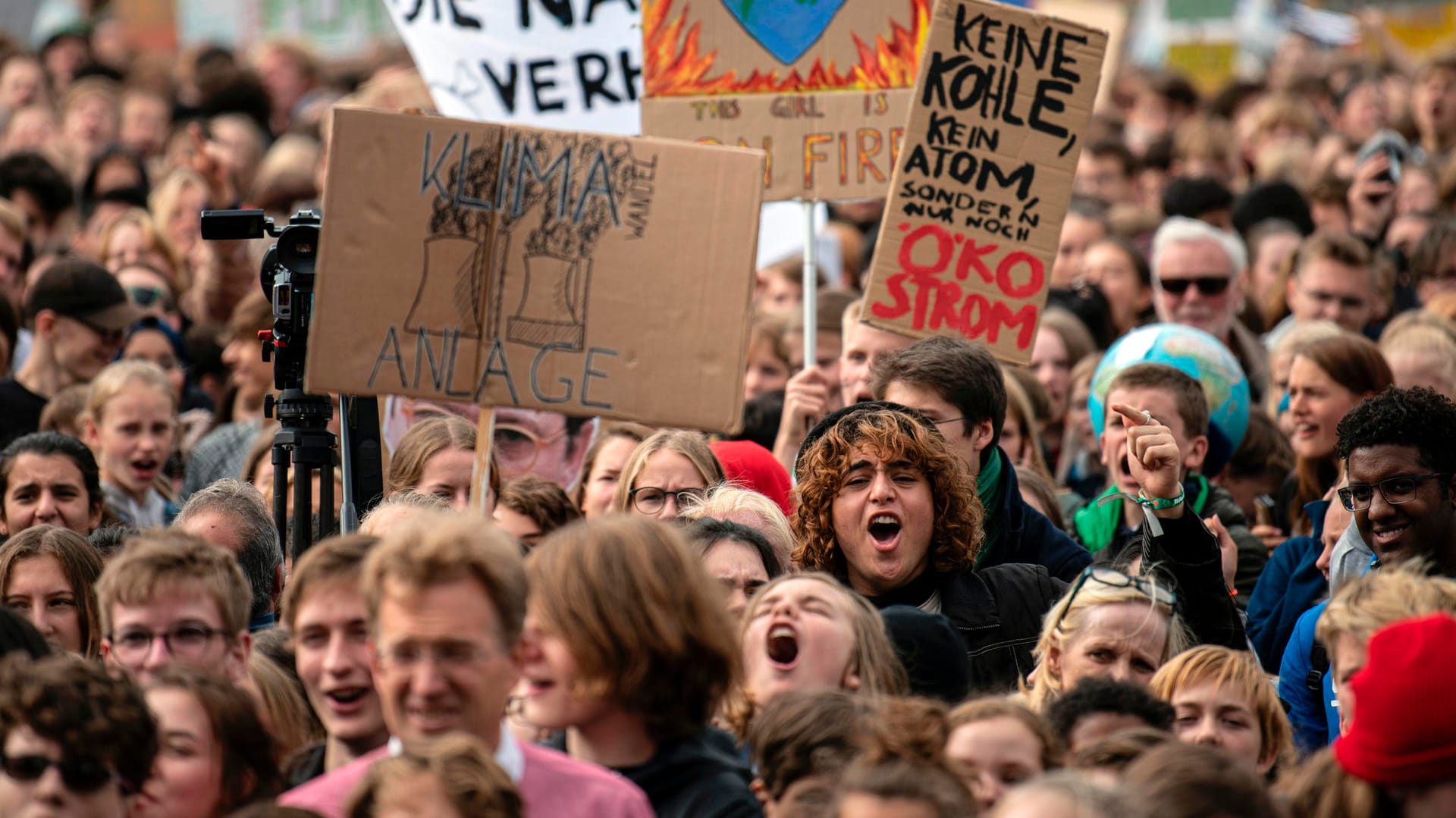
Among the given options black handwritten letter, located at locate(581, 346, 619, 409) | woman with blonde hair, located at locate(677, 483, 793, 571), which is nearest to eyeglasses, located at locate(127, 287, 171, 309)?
woman with blonde hair, located at locate(677, 483, 793, 571)

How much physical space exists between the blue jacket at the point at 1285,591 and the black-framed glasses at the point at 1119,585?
3.66 feet

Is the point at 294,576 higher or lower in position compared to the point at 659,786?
higher

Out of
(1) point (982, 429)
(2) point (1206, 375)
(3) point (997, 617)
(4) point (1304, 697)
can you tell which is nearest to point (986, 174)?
(2) point (1206, 375)

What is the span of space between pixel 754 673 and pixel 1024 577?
47.7 inches

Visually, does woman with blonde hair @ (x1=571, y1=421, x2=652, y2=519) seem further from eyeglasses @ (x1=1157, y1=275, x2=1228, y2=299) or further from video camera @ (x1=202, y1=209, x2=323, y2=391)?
eyeglasses @ (x1=1157, y1=275, x2=1228, y2=299)

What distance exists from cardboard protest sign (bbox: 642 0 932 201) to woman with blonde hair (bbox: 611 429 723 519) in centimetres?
157

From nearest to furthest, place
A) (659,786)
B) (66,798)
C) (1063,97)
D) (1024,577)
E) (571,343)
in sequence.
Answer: (66,798) → (659,786) → (571,343) → (1024,577) → (1063,97)

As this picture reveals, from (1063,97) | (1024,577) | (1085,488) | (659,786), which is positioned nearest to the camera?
(659,786)

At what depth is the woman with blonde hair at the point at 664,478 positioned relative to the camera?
19.7 ft

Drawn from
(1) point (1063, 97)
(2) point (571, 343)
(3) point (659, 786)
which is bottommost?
(3) point (659, 786)

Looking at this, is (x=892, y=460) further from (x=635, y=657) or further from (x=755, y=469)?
(x=635, y=657)

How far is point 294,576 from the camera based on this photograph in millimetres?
4156

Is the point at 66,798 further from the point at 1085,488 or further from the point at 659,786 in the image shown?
the point at 1085,488

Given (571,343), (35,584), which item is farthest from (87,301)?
(571,343)
